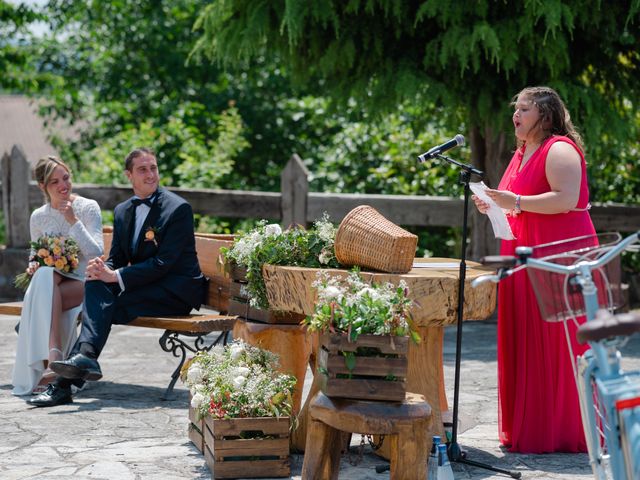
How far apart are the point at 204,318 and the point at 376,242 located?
2.17 meters

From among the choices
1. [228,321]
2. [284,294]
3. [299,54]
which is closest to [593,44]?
[299,54]

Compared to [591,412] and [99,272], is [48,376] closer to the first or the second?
[99,272]

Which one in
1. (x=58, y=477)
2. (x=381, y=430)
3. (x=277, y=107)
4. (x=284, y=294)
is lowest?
(x=58, y=477)

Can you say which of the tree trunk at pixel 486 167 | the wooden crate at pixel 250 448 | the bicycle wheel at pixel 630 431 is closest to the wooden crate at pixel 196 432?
the wooden crate at pixel 250 448

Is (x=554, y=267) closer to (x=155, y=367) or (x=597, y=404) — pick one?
(x=597, y=404)

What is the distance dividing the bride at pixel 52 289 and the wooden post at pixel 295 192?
11.8 feet

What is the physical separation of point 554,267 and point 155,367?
516cm

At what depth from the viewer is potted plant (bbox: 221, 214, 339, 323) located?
5.62 metres

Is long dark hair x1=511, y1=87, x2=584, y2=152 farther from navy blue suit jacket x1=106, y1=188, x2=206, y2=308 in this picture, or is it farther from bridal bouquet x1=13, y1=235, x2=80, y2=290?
bridal bouquet x1=13, y1=235, x2=80, y2=290

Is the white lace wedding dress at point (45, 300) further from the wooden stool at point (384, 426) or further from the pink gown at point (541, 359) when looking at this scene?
the pink gown at point (541, 359)

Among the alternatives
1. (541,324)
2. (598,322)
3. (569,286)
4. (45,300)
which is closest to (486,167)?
(45,300)

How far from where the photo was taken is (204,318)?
7078 mm

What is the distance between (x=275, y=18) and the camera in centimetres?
980

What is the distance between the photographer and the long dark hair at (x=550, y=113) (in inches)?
227
